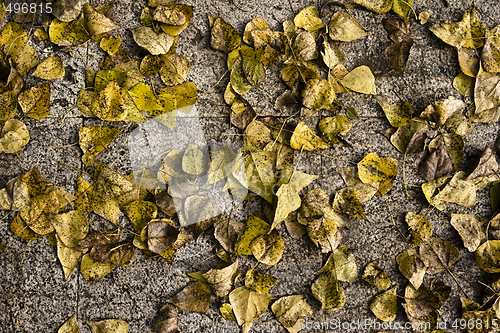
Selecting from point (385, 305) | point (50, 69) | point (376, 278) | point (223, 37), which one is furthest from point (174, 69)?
point (385, 305)

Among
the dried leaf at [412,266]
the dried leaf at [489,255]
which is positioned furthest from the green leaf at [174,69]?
the dried leaf at [489,255]

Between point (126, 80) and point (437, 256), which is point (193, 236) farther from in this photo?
point (437, 256)

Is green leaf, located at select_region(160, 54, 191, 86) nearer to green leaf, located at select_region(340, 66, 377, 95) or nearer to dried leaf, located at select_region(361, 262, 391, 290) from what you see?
green leaf, located at select_region(340, 66, 377, 95)

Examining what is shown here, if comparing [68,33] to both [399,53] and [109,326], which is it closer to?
[109,326]

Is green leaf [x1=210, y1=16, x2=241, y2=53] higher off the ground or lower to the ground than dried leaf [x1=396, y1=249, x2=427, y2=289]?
higher

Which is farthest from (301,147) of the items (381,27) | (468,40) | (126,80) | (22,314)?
(22,314)

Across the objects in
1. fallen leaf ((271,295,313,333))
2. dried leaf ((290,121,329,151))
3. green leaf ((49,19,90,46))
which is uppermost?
green leaf ((49,19,90,46))

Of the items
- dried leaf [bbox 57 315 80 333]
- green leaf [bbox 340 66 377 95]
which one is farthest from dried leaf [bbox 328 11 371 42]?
dried leaf [bbox 57 315 80 333]
